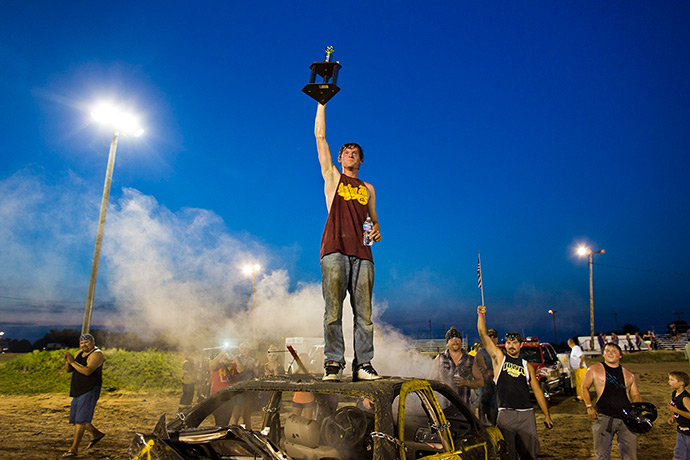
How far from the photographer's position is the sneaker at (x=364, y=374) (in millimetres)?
3336

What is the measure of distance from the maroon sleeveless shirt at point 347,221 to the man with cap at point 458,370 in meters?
3.63

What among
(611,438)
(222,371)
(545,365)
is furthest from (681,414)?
(545,365)

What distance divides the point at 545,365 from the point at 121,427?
11.0 m

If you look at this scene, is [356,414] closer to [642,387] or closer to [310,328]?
[642,387]

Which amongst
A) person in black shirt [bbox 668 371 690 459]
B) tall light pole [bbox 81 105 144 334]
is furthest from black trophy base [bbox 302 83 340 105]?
tall light pole [bbox 81 105 144 334]

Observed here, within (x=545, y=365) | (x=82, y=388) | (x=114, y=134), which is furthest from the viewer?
(x=114, y=134)

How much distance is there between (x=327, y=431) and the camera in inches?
128

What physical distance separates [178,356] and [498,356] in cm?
1662

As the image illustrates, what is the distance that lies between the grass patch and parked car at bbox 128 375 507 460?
15290 mm

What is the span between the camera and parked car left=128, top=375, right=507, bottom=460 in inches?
97.0

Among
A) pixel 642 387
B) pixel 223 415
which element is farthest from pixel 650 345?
pixel 223 415

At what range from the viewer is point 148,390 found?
671 inches

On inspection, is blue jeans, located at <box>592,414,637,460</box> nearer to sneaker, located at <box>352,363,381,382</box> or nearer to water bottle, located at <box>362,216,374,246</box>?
sneaker, located at <box>352,363,381,382</box>

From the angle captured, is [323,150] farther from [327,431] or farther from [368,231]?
[327,431]
